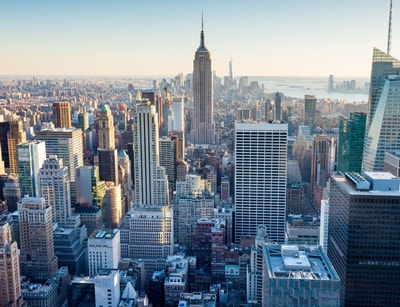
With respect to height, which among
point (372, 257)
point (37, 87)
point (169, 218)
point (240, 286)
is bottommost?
point (240, 286)

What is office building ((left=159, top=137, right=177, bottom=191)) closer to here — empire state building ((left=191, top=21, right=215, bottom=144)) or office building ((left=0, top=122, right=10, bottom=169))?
office building ((left=0, top=122, right=10, bottom=169))

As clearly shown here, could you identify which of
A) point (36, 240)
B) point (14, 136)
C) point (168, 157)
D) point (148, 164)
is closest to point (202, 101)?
point (168, 157)

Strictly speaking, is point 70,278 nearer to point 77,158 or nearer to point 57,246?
point 57,246

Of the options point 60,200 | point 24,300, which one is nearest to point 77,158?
point 60,200

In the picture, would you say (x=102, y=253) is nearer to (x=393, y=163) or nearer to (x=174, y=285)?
(x=174, y=285)

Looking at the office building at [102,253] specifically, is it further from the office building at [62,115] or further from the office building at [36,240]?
the office building at [62,115]
